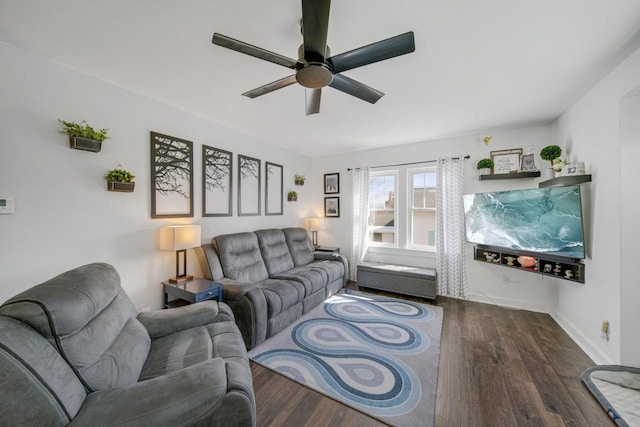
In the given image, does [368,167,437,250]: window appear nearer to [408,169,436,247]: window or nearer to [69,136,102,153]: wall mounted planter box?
[408,169,436,247]: window

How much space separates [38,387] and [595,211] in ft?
12.8

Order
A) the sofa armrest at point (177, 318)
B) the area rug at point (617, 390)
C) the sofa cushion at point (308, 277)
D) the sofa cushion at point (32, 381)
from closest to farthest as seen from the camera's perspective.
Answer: the sofa cushion at point (32, 381) → the area rug at point (617, 390) → the sofa armrest at point (177, 318) → the sofa cushion at point (308, 277)

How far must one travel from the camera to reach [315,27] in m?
1.19

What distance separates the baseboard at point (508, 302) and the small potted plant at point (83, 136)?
487 centimetres

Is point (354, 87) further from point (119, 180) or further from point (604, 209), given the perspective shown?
point (604, 209)

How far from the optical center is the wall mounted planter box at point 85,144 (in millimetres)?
1923

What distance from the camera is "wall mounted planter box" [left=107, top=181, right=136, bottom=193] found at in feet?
7.02

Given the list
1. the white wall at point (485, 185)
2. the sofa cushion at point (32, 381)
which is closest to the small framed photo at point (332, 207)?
the white wall at point (485, 185)

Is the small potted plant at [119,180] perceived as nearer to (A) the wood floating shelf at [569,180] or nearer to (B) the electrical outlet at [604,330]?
(A) the wood floating shelf at [569,180]

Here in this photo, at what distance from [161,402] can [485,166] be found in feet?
13.5

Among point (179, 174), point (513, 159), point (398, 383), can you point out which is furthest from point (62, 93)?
point (513, 159)

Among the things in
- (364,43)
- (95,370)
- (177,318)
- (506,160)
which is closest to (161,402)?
(95,370)

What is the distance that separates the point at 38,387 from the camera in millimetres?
815

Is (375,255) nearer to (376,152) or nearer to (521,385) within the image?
(376,152)
